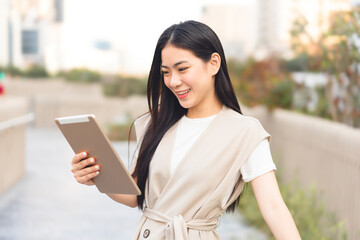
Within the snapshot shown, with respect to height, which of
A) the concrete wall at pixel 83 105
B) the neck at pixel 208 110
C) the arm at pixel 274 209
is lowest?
the concrete wall at pixel 83 105

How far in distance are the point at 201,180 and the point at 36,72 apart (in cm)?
2832

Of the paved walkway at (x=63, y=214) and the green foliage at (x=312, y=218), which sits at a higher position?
the green foliage at (x=312, y=218)

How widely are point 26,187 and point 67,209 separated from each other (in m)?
1.47

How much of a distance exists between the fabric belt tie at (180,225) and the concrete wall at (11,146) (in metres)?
5.94

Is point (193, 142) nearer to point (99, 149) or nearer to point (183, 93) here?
point (183, 93)

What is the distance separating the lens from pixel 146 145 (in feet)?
7.38

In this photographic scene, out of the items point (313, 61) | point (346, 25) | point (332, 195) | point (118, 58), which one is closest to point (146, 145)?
point (332, 195)

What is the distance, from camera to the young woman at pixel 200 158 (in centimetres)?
203

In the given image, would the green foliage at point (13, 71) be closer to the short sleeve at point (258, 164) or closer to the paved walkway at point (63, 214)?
the paved walkway at point (63, 214)

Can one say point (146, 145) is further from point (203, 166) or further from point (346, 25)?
point (346, 25)

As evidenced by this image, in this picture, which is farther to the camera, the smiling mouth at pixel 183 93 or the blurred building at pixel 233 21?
the blurred building at pixel 233 21

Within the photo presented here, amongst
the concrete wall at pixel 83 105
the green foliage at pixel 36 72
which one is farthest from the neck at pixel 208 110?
the green foliage at pixel 36 72

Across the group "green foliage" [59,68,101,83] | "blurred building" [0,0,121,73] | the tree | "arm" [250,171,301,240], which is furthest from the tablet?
"blurred building" [0,0,121,73]

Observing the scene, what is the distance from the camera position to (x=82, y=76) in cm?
2400
